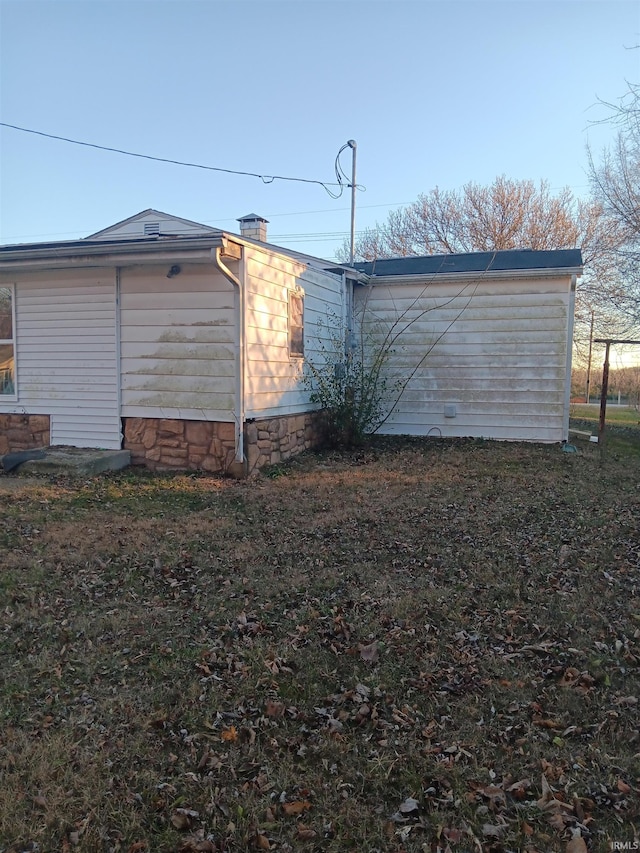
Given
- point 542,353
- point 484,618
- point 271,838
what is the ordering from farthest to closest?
point 542,353 < point 484,618 < point 271,838

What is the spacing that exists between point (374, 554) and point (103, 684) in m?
2.31

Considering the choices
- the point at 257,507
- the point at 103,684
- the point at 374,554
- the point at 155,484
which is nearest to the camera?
the point at 103,684

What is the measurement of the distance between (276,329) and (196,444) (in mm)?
1880

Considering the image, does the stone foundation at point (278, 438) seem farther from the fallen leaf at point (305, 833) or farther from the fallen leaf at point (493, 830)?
the fallen leaf at point (493, 830)

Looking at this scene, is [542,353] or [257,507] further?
[542,353]

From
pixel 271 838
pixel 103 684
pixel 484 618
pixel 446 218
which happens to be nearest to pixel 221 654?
pixel 103 684

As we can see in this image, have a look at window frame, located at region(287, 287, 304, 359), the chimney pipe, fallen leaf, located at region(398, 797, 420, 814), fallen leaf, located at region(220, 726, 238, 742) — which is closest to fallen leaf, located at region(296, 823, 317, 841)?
fallen leaf, located at region(398, 797, 420, 814)

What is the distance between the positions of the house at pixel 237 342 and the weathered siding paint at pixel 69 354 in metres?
0.02

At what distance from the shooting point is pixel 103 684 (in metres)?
2.87

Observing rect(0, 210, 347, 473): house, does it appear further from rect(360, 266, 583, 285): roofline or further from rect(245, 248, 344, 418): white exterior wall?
rect(360, 266, 583, 285): roofline

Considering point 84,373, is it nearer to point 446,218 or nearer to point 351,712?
point 351,712

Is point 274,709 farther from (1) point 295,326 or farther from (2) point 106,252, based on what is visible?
(1) point 295,326

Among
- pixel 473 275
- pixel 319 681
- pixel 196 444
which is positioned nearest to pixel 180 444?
pixel 196 444

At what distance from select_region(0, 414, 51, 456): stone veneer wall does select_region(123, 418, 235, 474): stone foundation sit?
133cm
